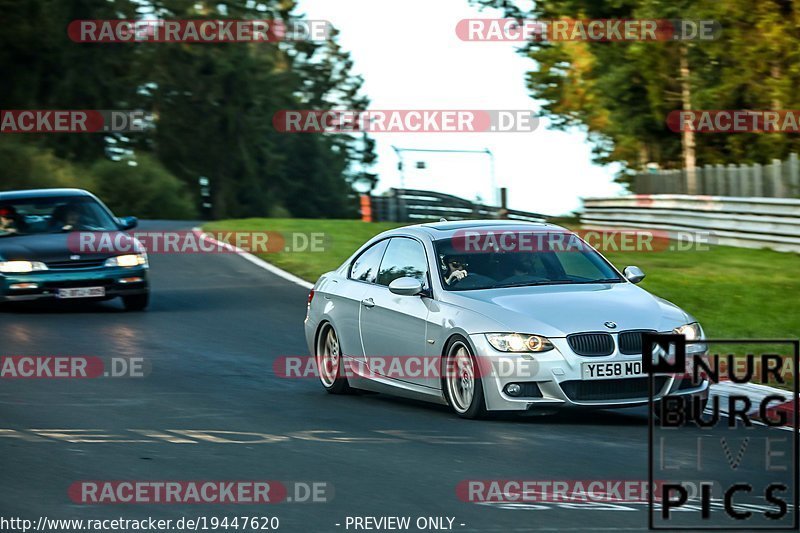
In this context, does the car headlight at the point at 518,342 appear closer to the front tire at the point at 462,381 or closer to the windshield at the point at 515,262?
the front tire at the point at 462,381

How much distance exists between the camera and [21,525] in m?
7.10

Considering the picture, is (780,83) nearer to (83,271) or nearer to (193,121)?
(83,271)

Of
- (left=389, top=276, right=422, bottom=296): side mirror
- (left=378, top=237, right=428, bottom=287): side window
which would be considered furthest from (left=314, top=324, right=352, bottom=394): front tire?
(left=389, top=276, right=422, bottom=296): side mirror

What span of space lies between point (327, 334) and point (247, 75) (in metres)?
79.6

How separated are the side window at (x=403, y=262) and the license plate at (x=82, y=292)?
7.92m

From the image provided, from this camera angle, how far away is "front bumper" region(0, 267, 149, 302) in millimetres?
19156

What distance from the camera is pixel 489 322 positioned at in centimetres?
1044

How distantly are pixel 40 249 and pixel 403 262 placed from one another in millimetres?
8725

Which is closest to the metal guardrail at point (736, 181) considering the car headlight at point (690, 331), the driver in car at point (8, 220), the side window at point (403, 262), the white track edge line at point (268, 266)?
the white track edge line at point (268, 266)

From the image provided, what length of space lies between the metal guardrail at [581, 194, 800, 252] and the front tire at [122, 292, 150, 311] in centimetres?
1282

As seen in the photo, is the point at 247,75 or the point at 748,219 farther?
the point at 247,75

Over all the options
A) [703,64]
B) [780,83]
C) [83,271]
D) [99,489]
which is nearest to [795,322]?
[83,271]

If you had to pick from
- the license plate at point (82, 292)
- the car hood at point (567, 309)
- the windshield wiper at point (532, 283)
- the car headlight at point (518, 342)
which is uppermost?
the windshield wiper at point (532, 283)

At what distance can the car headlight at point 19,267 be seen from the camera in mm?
19188
